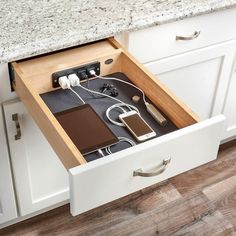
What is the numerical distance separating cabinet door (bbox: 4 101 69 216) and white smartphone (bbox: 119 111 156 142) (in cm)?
34

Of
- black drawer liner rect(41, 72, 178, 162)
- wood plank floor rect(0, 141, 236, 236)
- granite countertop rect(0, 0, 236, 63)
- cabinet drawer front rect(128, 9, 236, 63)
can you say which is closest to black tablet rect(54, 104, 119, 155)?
black drawer liner rect(41, 72, 178, 162)

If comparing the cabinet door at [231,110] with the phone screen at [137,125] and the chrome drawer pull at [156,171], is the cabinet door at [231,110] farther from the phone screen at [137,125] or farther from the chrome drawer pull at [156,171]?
the chrome drawer pull at [156,171]

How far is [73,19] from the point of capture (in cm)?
129

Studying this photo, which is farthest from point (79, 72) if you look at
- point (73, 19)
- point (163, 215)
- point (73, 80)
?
point (163, 215)

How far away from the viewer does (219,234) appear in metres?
1.71

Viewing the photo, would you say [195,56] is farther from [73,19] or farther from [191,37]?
[73,19]

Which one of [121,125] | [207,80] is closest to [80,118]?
[121,125]

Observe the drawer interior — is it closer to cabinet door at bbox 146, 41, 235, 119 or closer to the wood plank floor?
cabinet door at bbox 146, 41, 235, 119

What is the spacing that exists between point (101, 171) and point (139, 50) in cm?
61

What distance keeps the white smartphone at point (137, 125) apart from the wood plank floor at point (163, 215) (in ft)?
2.39

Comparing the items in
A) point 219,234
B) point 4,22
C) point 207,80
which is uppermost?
point 4,22

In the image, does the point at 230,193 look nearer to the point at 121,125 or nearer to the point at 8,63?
the point at 121,125

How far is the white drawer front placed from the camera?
0.89 meters

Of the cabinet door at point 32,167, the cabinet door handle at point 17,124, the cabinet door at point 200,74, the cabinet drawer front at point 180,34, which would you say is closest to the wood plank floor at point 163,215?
the cabinet door at point 32,167
